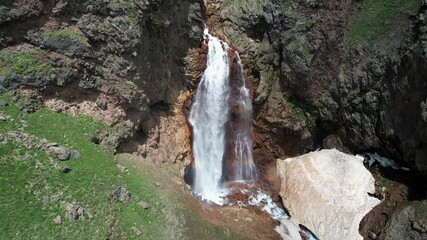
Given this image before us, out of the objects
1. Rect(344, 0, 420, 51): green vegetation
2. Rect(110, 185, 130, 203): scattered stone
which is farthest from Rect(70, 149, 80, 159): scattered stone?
Rect(344, 0, 420, 51): green vegetation

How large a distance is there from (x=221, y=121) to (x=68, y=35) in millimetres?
11337

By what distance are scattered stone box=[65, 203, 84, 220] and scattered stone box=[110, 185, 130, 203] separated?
142cm

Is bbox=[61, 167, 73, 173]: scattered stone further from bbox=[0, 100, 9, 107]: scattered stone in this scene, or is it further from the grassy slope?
bbox=[0, 100, 9, 107]: scattered stone

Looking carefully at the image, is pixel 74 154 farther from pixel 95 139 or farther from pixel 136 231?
pixel 136 231

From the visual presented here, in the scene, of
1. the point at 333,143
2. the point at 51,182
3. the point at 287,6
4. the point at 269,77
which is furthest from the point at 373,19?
the point at 51,182

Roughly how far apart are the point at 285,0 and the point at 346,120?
9.81 meters

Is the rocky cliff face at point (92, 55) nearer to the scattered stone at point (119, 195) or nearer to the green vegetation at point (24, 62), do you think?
the green vegetation at point (24, 62)

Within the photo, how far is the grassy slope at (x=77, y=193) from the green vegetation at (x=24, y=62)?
1280 millimetres

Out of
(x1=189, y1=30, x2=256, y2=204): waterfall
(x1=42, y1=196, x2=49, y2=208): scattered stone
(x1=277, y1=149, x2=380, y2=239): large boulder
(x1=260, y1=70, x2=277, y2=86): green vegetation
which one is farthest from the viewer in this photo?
(x1=260, y1=70, x2=277, y2=86): green vegetation

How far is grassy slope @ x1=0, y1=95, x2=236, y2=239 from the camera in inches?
470

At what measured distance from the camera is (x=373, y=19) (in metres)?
21.4

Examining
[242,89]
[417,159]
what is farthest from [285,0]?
[417,159]

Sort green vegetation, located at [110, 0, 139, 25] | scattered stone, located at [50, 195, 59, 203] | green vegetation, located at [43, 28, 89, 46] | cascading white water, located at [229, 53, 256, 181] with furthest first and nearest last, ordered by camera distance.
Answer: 1. cascading white water, located at [229, 53, 256, 181]
2. green vegetation, located at [110, 0, 139, 25]
3. green vegetation, located at [43, 28, 89, 46]
4. scattered stone, located at [50, 195, 59, 203]

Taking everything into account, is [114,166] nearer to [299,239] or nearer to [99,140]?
[99,140]
